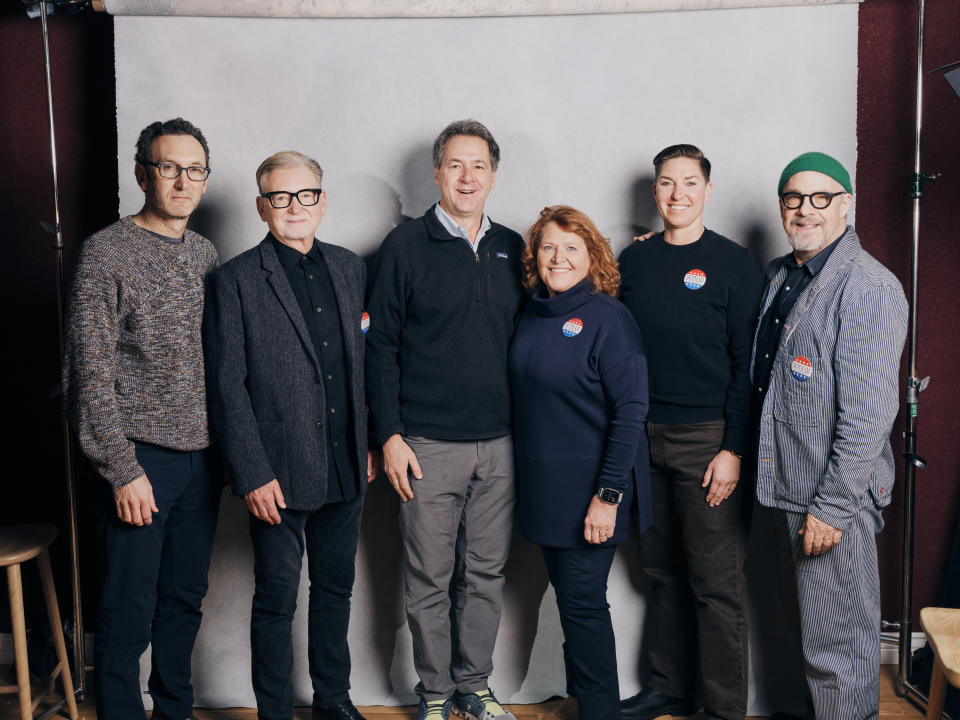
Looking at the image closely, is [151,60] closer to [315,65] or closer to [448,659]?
[315,65]

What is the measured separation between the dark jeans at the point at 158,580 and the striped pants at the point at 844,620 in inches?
68.0

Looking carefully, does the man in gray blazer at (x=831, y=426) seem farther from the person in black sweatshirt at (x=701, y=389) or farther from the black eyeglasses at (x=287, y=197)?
the black eyeglasses at (x=287, y=197)

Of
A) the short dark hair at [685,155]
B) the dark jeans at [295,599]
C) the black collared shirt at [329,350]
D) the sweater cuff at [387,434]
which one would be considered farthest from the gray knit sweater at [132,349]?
the short dark hair at [685,155]

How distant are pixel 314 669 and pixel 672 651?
3.90 feet

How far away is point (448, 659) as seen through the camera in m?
2.38

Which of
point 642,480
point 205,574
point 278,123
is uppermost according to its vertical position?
point 278,123

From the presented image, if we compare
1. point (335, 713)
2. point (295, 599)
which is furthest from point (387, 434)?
point (335, 713)

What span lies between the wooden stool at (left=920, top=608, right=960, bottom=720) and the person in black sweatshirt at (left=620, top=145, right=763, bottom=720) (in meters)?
0.56

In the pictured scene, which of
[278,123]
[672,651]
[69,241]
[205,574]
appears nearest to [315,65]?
[278,123]

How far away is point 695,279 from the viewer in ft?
7.36

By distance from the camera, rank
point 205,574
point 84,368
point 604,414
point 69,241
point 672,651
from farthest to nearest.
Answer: point 69,241, point 672,651, point 205,574, point 604,414, point 84,368

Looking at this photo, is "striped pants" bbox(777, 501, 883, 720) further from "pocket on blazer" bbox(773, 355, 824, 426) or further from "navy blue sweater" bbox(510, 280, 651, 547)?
"navy blue sweater" bbox(510, 280, 651, 547)

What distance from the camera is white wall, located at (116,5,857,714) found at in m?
2.51

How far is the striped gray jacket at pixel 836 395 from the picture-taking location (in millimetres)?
1938
